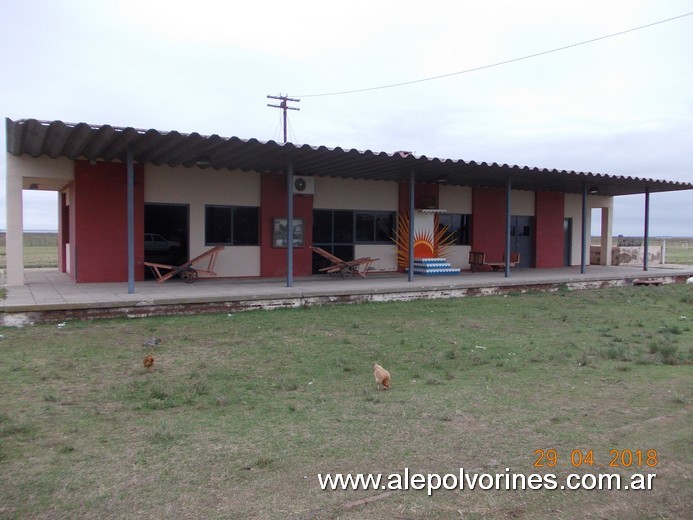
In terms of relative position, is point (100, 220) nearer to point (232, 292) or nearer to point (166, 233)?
point (166, 233)

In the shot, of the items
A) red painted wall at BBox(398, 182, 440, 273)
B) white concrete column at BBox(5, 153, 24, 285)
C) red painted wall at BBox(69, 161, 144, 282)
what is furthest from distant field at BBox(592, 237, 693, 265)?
white concrete column at BBox(5, 153, 24, 285)

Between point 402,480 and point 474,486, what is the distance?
46 cm

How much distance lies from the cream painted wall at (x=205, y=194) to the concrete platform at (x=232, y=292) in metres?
0.73

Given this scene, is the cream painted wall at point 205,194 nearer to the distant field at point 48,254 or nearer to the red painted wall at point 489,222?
the red painted wall at point 489,222

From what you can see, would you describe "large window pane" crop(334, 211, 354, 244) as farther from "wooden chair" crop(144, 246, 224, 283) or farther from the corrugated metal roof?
"wooden chair" crop(144, 246, 224, 283)

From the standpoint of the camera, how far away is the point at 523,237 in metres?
20.5

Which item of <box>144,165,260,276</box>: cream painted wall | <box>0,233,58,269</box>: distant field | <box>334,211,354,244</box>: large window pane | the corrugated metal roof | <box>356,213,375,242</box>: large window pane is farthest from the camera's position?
<box>0,233,58,269</box>: distant field

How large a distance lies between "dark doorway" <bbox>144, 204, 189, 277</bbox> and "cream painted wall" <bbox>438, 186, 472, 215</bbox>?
8.20 metres

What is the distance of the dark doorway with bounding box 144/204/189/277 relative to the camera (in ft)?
46.1

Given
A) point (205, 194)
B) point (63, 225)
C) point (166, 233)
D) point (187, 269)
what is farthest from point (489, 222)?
point (63, 225)

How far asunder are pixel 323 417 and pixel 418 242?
13077 millimetres

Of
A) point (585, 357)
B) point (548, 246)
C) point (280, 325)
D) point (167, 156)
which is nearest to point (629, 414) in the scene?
point (585, 357)

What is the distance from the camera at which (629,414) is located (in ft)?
16.8

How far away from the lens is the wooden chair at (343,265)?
607 inches
